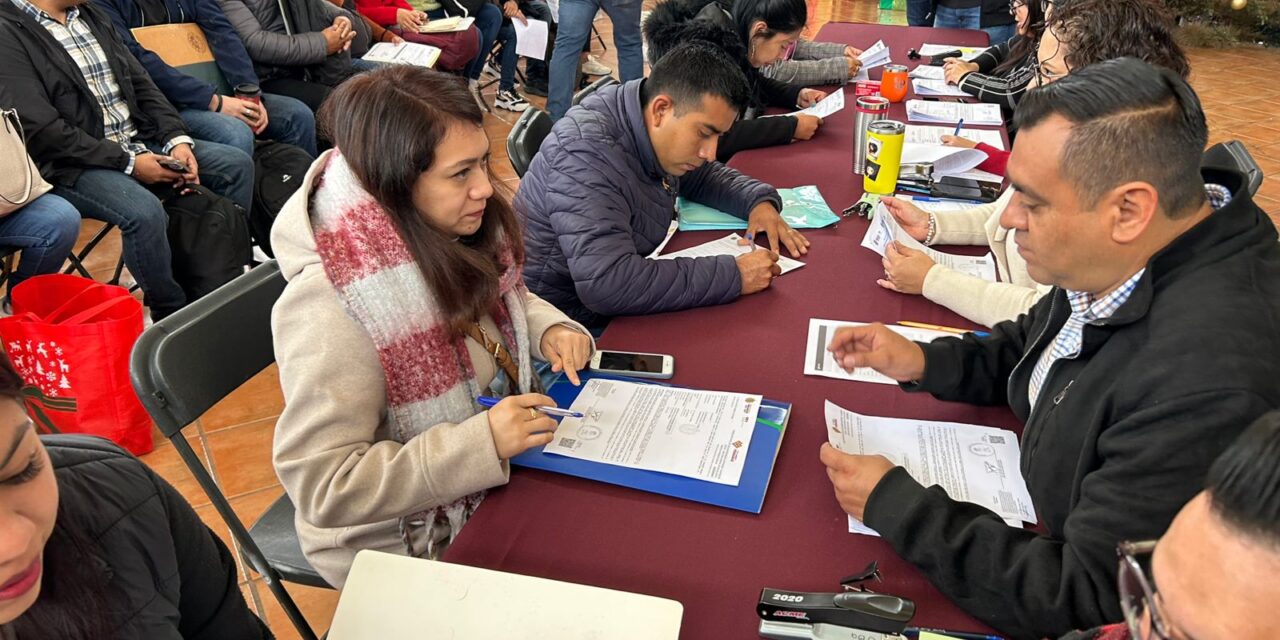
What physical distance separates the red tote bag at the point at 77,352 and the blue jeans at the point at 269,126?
976mm

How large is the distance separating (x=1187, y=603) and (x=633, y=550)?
0.60 m

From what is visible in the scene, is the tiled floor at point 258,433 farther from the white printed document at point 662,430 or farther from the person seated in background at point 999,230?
the person seated in background at point 999,230

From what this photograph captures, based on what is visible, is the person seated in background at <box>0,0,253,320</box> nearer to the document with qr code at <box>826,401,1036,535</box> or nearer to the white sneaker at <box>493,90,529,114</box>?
the document with qr code at <box>826,401,1036,535</box>

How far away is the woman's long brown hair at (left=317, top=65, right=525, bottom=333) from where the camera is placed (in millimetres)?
1186

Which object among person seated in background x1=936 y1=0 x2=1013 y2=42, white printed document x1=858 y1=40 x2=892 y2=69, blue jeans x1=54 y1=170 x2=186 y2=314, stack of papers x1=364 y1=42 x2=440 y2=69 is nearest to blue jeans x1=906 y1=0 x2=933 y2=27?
person seated in background x1=936 y1=0 x2=1013 y2=42

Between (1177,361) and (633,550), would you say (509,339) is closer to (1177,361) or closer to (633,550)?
(633,550)

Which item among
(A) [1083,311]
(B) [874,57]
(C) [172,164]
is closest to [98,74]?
(C) [172,164]

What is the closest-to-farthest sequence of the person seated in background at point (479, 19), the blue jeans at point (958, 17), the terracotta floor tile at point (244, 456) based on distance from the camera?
the terracotta floor tile at point (244, 456) → the blue jeans at point (958, 17) → the person seated in background at point (479, 19)

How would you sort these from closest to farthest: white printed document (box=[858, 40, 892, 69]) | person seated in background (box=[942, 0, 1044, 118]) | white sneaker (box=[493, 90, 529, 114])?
person seated in background (box=[942, 0, 1044, 118]), white printed document (box=[858, 40, 892, 69]), white sneaker (box=[493, 90, 529, 114])

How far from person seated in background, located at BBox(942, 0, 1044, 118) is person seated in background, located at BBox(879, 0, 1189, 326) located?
2.31 ft

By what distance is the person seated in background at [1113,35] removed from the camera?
1.91 meters

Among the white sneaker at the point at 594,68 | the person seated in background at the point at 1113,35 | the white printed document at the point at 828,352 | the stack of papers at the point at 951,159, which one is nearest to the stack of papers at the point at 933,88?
the stack of papers at the point at 951,159

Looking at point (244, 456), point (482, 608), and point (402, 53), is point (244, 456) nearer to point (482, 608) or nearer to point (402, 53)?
point (482, 608)

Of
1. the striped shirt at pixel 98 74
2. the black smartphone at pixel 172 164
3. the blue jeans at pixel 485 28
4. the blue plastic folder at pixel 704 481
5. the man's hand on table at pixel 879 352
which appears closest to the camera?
the blue plastic folder at pixel 704 481
